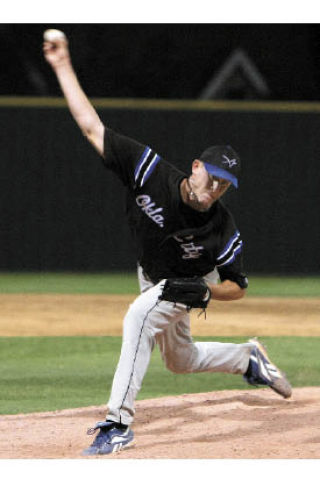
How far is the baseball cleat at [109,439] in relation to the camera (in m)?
5.48

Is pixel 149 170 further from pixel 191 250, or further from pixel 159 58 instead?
pixel 159 58

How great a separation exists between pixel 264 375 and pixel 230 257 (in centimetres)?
137

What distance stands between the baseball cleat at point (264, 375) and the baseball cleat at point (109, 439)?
154 cm

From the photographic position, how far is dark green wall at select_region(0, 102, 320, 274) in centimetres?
1548

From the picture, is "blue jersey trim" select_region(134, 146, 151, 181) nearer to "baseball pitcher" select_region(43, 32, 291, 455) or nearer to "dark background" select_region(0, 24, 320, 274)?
"baseball pitcher" select_region(43, 32, 291, 455)

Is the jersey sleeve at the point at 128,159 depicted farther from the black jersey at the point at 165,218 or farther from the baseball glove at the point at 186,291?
the baseball glove at the point at 186,291

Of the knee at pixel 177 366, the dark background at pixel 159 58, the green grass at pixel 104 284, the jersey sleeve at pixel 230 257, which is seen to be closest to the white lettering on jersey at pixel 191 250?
the jersey sleeve at pixel 230 257

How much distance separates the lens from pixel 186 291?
5691 millimetres

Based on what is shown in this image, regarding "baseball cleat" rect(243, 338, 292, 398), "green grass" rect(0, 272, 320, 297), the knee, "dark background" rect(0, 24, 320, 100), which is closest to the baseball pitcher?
the knee

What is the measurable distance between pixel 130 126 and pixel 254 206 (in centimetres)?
214

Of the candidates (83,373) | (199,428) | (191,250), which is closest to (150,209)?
(191,250)

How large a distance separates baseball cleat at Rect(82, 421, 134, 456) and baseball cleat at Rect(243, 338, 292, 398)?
1543mm

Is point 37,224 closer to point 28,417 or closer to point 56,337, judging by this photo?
point 56,337

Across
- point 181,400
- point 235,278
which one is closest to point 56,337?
point 181,400
